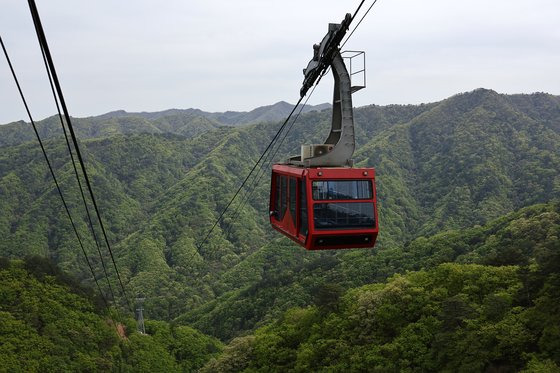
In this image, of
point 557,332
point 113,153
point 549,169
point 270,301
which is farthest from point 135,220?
point 557,332

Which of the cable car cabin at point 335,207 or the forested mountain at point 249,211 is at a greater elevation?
the cable car cabin at point 335,207

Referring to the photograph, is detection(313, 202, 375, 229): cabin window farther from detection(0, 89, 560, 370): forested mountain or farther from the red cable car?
detection(0, 89, 560, 370): forested mountain

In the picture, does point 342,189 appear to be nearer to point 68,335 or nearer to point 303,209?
point 303,209

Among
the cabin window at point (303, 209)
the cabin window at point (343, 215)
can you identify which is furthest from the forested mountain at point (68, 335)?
the cabin window at point (343, 215)

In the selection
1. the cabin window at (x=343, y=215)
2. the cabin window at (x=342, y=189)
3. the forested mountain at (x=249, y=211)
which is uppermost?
the cabin window at (x=342, y=189)

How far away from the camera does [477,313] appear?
29.0 metres

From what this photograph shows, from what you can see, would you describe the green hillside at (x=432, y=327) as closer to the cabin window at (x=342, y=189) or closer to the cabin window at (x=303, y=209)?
the cabin window at (x=342, y=189)

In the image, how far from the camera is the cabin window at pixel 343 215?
13617 millimetres

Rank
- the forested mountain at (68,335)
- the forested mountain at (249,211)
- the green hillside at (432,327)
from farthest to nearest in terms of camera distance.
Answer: the forested mountain at (249,211)
the forested mountain at (68,335)
the green hillside at (432,327)

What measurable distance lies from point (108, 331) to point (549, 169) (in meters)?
132

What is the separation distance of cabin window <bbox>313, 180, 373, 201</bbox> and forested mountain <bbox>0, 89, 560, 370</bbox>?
42.3 meters

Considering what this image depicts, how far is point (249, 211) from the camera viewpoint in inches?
5925

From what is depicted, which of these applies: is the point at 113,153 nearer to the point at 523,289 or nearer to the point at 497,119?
the point at 497,119

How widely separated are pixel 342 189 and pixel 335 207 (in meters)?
0.59
